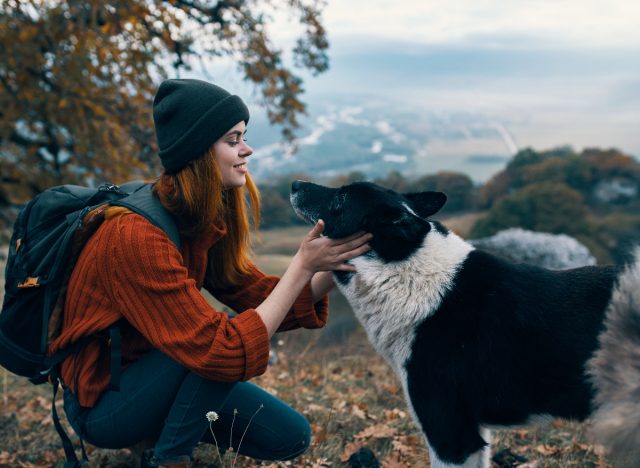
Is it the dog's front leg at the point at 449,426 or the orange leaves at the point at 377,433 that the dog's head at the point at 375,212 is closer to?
the dog's front leg at the point at 449,426

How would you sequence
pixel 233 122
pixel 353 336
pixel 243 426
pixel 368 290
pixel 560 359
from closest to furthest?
pixel 560 359
pixel 233 122
pixel 368 290
pixel 243 426
pixel 353 336

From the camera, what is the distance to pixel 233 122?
2.72 metres

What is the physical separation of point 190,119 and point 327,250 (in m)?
0.87

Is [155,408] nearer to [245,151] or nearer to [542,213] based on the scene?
[245,151]

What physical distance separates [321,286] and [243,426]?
0.87 metres

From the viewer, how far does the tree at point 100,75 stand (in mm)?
7395

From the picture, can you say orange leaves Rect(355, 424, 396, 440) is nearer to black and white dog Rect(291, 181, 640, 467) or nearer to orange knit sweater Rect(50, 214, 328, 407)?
black and white dog Rect(291, 181, 640, 467)

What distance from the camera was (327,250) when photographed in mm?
2785

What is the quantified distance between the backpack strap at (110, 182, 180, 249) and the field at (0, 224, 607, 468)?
1.03 m

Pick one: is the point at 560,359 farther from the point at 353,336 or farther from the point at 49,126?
the point at 49,126

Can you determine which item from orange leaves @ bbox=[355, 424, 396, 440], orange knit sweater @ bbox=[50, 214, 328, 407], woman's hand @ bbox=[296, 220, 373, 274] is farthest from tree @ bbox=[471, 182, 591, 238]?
orange knit sweater @ bbox=[50, 214, 328, 407]

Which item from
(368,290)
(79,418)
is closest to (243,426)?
(79,418)

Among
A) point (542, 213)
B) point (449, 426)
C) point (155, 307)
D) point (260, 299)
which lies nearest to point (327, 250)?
point (260, 299)

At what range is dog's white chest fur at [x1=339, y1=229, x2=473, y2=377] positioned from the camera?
9.27ft
